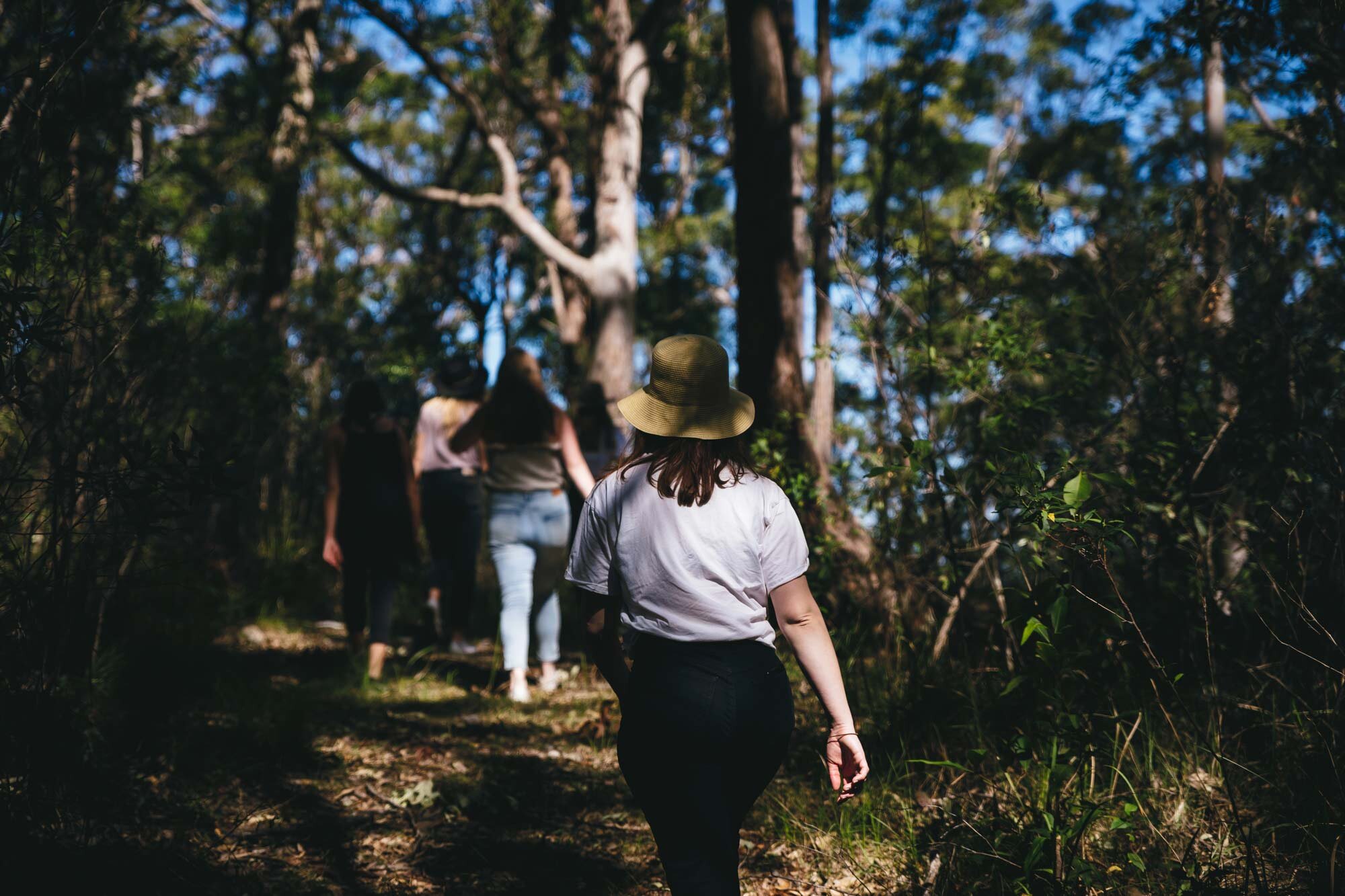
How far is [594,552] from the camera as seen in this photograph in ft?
7.04

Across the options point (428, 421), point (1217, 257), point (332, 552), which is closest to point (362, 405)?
point (332, 552)

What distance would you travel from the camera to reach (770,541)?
6.83ft

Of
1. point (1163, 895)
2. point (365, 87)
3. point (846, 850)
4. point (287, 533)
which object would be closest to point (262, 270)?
point (287, 533)

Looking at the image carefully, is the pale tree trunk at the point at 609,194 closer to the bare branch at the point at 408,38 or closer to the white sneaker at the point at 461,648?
the bare branch at the point at 408,38

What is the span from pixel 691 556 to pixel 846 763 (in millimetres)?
575

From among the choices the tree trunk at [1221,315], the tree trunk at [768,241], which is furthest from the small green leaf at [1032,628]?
the tree trunk at [768,241]

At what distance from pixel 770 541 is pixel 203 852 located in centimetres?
225

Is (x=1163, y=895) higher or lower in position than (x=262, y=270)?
lower

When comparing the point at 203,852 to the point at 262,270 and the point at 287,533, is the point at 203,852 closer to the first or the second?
the point at 287,533

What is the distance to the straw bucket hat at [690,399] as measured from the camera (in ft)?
6.98

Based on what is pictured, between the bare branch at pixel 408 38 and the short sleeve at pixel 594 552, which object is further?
the bare branch at pixel 408 38

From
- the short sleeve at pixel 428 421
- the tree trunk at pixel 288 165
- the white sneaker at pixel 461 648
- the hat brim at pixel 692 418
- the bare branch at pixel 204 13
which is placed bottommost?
the white sneaker at pixel 461 648

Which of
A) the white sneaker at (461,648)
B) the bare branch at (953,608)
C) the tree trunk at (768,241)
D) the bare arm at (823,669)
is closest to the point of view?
the bare arm at (823,669)

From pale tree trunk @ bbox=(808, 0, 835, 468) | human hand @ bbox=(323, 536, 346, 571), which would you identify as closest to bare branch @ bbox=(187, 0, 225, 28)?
pale tree trunk @ bbox=(808, 0, 835, 468)
